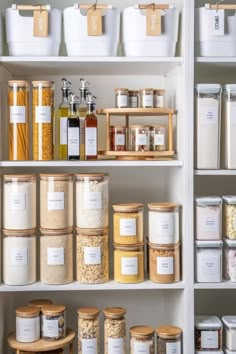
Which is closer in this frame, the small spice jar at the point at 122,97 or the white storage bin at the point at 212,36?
the white storage bin at the point at 212,36

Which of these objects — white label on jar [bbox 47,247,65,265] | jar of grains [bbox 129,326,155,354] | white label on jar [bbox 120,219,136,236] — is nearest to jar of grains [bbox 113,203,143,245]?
white label on jar [bbox 120,219,136,236]

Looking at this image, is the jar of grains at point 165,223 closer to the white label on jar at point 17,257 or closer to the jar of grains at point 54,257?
the jar of grains at point 54,257

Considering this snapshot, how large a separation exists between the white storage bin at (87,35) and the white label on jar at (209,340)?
1.14 meters

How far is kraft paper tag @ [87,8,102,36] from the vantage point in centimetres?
213

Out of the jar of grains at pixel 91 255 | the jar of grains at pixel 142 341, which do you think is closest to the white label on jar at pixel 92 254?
the jar of grains at pixel 91 255

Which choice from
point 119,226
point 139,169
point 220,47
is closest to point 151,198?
point 139,169

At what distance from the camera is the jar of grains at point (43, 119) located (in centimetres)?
219

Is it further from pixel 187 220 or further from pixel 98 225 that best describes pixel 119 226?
pixel 187 220

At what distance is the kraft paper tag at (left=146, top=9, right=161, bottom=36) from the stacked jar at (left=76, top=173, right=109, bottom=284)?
574 millimetres

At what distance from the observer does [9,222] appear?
7.15 feet

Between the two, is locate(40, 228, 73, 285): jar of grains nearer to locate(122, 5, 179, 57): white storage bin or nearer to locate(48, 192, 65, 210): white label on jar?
locate(48, 192, 65, 210): white label on jar

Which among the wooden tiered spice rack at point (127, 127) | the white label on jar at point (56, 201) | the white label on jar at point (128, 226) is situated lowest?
the white label on jar at point (128, 226)

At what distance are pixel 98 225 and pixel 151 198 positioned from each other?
0.45 meters

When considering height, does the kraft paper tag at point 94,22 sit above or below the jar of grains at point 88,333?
above
